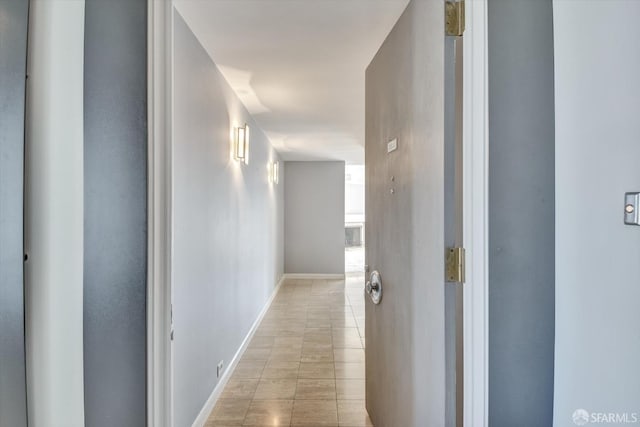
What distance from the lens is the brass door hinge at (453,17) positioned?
43.9 inches

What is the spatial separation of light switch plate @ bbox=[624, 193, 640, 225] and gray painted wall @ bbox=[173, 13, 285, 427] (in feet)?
5.90

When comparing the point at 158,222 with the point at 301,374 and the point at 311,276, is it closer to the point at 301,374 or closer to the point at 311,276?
the point at 301,374

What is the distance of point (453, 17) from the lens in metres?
1.12

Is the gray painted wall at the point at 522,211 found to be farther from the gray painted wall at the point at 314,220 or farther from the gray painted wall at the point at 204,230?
the gray painted wall at the point at 314,220

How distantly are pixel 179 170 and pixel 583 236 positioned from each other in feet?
5.92

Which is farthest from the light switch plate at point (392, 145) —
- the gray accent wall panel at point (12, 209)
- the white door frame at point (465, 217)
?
the gray accent wall panel at point (12, 209)

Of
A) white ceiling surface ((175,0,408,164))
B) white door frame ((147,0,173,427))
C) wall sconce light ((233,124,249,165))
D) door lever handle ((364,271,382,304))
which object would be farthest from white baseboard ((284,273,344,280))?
white door frame ((147,0,173,427))

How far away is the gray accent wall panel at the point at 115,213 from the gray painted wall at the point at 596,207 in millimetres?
1219

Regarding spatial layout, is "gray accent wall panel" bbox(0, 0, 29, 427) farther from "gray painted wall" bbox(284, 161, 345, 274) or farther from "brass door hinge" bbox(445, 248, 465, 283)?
"gray painted wall" bbox(284, 161, 345, 274)

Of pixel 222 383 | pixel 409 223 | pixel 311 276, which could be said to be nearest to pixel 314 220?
pixel 311 276

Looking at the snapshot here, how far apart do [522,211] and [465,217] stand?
0.17m

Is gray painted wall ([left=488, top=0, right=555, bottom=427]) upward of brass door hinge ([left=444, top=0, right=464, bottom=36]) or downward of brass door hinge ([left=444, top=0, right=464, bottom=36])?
downward

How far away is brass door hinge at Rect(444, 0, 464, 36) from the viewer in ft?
3.66

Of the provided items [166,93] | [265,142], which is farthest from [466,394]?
[265,142]
